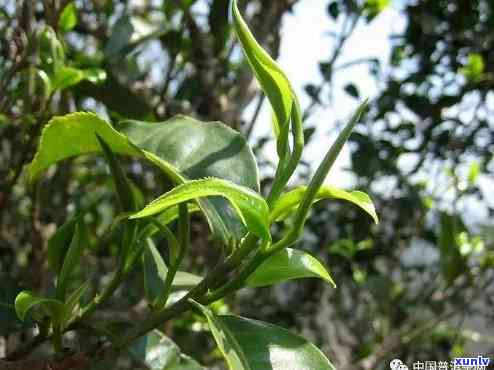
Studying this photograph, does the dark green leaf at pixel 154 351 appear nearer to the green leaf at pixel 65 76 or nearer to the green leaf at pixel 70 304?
the green leaf at pixel 70 304

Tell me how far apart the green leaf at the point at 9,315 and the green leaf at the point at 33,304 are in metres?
0.10

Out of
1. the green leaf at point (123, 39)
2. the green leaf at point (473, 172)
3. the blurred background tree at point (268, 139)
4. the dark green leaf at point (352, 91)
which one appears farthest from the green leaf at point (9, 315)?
the green leaf at point (473, 172)

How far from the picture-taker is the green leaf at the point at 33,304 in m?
0.67

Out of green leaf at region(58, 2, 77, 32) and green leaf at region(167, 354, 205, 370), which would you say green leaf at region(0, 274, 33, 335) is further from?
green leaf at region(58, 2, 77, 32)

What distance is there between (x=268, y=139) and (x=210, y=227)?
1409mm

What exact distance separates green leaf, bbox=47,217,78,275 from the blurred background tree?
5.0 inches

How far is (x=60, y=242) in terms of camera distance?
76cm

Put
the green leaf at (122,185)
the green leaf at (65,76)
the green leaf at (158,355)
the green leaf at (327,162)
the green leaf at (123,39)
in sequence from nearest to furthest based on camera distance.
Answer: the green leaf at (327,162) < the green leaf at (122,185) < the green leaf at (158,355) < the green leaf at (65,76) < the green leaf at (123,39)

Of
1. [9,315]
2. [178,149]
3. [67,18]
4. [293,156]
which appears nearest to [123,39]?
[67,18]

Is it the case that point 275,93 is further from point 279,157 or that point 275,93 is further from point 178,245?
point 178,245

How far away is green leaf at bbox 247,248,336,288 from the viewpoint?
0.67 m

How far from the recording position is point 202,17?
1964 mm

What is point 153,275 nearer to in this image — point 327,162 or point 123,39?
point 327,162

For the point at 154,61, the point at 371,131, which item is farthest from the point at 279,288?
the point at 154,61
